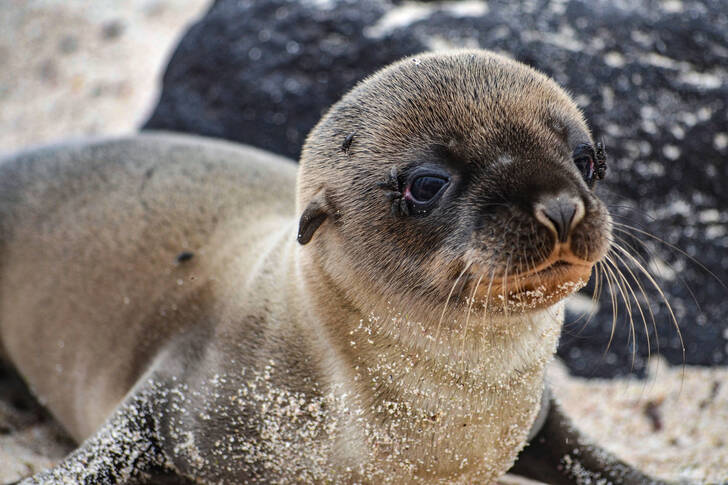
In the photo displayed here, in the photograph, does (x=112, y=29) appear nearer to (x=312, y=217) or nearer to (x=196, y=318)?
(x=196, y=318)

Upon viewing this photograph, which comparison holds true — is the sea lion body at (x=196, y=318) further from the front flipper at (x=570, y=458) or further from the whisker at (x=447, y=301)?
the front flipper at (x=570, y=458)

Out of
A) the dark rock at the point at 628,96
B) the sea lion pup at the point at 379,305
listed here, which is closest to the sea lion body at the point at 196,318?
the sea lion pup at the point at 379,305

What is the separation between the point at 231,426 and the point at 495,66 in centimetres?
151

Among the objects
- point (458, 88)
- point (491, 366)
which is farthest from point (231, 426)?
point (458, 88)

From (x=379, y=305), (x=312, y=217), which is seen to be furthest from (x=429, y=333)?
(x=312, y=217)

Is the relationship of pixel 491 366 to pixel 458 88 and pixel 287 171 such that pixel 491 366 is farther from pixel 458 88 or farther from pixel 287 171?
pixel 287 171

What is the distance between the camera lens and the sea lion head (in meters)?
1.91

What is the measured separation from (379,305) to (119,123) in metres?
5.56

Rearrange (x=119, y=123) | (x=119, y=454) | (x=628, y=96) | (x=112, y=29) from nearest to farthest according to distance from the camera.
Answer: (x=119, y=454) < (x=628, y=96) < (x=119, y=123) < (x=112, y=29)

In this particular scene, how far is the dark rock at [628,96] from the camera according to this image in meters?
4.14

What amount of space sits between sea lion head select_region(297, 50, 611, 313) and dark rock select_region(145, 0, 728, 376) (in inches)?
76.5

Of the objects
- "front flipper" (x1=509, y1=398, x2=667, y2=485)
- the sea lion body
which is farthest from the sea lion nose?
"front flipper" (x1=509, y1=398, x2=667, y2=485)

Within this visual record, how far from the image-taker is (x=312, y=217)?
2281mm

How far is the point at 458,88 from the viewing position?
2.16 m
